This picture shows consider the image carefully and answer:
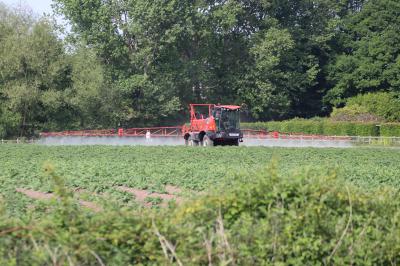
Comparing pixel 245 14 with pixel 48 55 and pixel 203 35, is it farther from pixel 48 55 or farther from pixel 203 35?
pixel 48 55

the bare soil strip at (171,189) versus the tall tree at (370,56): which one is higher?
the tall tree at (370,56)

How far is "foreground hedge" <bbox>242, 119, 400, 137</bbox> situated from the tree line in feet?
27.8

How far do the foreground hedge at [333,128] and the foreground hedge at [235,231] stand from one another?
5122 cm

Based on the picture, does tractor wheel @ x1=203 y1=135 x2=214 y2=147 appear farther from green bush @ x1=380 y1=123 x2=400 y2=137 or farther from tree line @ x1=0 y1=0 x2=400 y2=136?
green bush @ x1=380 y1=123 x2=400 y2=137

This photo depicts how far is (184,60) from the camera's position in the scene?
75.4m

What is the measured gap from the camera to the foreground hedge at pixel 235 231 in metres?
7.58

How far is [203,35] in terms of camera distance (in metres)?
74.0

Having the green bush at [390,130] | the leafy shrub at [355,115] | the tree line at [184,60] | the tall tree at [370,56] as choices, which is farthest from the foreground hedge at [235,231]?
the tall tree at [370,56]

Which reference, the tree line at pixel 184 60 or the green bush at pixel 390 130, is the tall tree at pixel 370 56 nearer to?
the tree line at pixel 184 60

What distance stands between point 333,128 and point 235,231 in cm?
5566

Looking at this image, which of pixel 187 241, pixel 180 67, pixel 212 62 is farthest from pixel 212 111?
A: pixel 187 241

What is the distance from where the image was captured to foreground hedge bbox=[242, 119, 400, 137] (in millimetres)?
58856

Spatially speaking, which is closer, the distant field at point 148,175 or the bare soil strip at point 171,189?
the distant field at point 148,175

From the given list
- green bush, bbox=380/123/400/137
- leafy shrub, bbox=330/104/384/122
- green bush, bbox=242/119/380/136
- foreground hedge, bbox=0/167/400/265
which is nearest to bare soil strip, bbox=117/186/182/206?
foreground hedge, bbox=0/167/400/265
